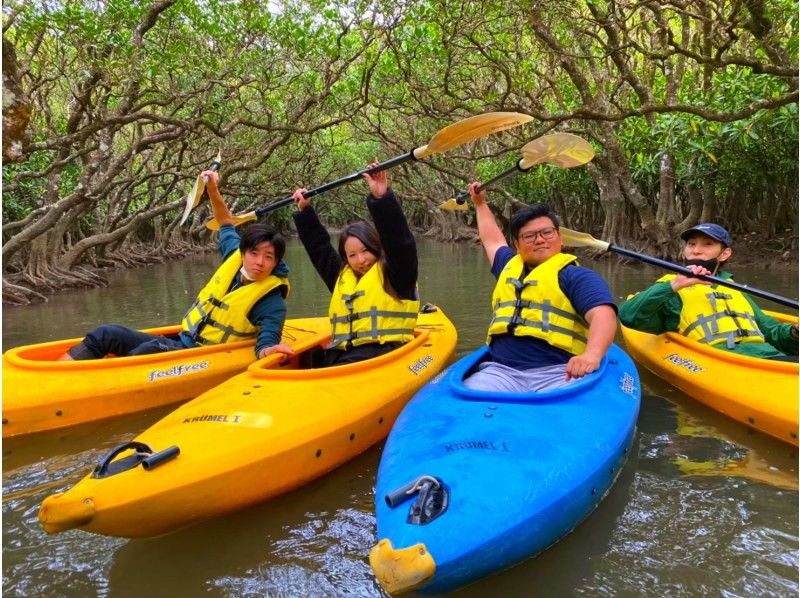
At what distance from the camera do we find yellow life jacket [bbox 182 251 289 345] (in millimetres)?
3803

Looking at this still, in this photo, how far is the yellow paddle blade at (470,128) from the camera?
3863 millimetres

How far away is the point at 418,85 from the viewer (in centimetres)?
959

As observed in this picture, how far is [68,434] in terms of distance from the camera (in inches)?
130

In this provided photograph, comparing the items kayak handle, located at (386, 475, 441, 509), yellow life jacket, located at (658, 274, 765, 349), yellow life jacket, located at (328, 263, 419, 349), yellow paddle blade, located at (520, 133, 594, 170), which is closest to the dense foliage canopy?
yellow paddle blade, located at (520, 133, 594, 170)

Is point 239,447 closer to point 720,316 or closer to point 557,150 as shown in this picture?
point 720,316

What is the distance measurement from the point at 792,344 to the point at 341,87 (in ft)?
29.8

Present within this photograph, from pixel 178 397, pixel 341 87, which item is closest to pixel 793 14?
pixel 178 397

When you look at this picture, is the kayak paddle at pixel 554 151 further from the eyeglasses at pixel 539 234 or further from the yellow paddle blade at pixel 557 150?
the eyeglasses at pixel 539 234

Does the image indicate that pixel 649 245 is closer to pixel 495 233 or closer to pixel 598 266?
pixel 598 266

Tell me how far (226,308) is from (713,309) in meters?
3.14

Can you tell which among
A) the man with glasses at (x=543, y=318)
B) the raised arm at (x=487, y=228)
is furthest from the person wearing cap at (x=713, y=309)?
the raised arm at (x=487, y=228)

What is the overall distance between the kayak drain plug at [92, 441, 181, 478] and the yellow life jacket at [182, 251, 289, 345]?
1713mm

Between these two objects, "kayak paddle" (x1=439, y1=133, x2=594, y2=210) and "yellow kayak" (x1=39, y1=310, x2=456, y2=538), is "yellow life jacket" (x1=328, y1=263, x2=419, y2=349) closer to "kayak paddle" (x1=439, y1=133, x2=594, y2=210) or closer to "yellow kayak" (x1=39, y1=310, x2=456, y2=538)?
"yellow kayak" (x1=39, y1=310, x2=456, y2=538)

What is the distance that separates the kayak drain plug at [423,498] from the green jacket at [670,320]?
2270 mm
